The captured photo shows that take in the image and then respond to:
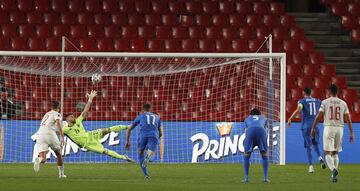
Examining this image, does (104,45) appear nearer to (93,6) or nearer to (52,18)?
(52,18)

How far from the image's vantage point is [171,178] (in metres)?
19.0

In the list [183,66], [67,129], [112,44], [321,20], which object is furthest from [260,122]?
[321,20]

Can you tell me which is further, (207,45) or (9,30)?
(207,45)

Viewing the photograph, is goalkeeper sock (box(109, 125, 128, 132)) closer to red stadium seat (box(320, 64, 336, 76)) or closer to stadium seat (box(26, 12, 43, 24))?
stadium seat (box(26, 12, 43, 24))

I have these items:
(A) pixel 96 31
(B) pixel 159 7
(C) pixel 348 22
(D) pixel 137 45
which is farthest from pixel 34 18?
(C) pixel 348 22

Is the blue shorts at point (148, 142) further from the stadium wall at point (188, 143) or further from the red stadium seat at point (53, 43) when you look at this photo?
the red stadium seat at point (53, 43)

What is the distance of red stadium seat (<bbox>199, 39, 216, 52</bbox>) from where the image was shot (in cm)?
2850

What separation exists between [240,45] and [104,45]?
13.4 ft

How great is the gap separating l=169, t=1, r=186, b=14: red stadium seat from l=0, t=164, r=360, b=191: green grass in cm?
708

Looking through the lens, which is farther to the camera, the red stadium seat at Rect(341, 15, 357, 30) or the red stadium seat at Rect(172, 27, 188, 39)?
the red stadium seat at Rect(341, 15, 357, 30)

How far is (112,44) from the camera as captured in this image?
27828mm

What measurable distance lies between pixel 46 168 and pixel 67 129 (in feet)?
3.55

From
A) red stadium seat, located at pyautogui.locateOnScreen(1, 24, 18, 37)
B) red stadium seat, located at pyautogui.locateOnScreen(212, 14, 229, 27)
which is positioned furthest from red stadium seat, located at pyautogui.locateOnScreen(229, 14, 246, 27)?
red stadium seat, located at pyautogui.locateOnScreen(1, 24, 18, 37)

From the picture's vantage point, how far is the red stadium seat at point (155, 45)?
91.6 ft
